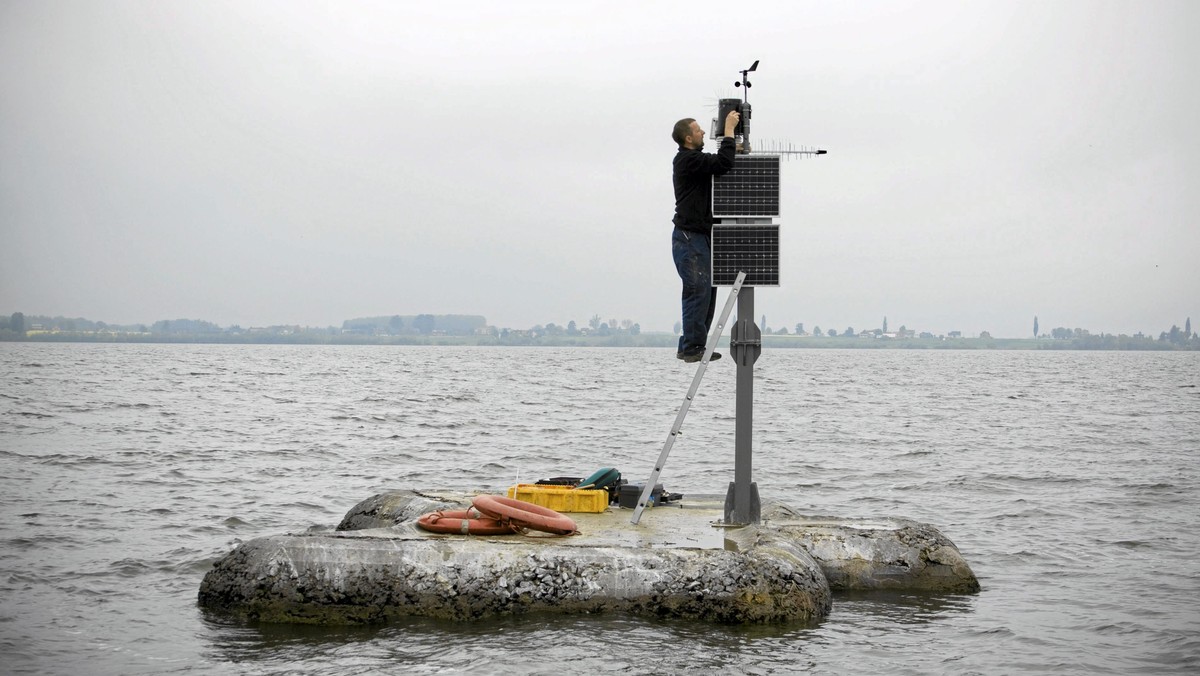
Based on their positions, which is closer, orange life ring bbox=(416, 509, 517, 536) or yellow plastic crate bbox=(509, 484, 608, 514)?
orange life ring bbox=(416, 509, 517, 536)

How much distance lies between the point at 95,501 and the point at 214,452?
882 cm

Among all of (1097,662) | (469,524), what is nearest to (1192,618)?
(1097,662)

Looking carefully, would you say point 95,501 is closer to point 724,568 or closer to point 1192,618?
point 724,568

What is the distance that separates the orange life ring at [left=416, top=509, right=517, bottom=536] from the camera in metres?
11.0

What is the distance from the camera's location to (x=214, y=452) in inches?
1102

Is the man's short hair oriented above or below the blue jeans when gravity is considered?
above

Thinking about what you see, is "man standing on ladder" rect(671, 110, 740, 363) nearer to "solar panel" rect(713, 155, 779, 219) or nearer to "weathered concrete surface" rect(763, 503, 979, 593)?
"solar panel" rect(713, 155, 779, 219)

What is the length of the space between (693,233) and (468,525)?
382 centimetres

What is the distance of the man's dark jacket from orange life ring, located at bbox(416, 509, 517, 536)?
363cm

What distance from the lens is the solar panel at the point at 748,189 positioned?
11.8 metres

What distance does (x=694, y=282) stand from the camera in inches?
480

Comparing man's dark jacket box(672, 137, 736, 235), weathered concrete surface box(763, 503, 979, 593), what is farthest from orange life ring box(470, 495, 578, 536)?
man's dark jacket box(672, 137, 736, 235)

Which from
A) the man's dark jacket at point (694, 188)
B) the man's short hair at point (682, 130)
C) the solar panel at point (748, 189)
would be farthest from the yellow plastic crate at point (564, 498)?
the man's short hair at point (682, 130)

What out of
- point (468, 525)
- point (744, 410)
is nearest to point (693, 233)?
point (744, 410)
